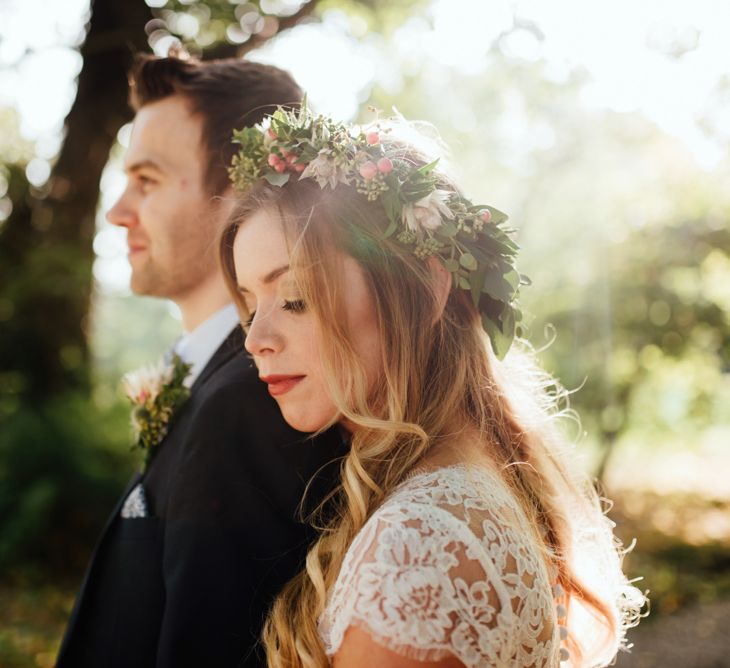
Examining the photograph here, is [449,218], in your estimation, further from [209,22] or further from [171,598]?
[209,22]

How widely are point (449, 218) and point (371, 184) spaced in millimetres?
259

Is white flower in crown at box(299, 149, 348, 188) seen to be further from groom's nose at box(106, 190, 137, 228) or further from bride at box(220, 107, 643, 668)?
groom's nose at box(106, 190, 137, 228)

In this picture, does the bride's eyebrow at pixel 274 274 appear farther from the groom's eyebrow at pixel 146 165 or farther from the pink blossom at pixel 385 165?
the groom's eyebrow at pixel 146 165

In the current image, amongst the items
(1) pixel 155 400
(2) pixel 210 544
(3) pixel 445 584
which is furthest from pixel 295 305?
(1) pixel 155 400

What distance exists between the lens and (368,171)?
2.00m

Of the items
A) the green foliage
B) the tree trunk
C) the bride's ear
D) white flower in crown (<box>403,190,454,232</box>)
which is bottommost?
the green foliage

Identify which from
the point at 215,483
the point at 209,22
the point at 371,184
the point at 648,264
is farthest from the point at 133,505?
the point at 648,264

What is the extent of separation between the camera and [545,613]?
5.60ft

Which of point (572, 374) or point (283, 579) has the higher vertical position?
point (283, 579)

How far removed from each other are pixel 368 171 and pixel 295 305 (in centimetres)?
43

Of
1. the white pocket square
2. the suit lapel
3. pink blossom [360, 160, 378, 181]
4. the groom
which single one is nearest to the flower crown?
pink blossom [360, 160, 378, 181]

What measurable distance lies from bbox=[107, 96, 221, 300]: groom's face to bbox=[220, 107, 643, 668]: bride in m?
0.59

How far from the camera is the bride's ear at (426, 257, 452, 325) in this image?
206 centimetres

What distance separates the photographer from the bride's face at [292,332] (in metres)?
1.96
